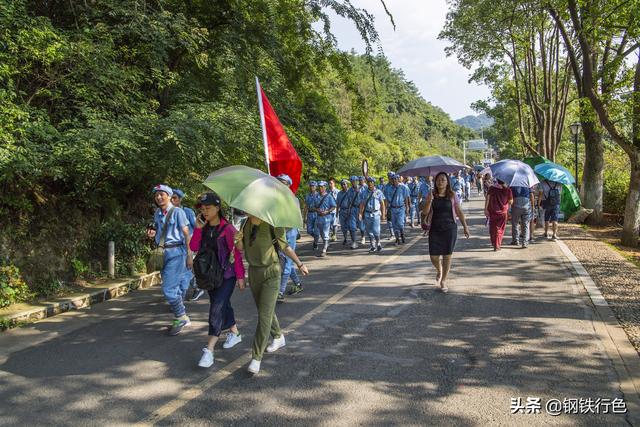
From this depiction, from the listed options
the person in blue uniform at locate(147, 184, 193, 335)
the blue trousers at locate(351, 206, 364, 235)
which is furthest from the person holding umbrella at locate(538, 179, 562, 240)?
the person in blue uniform at locate(147, 184, 193, 335)

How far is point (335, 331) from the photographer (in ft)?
18.8

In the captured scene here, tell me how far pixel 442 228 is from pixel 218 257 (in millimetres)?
4096

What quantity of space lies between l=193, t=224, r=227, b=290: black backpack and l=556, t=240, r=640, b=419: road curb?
372 cm

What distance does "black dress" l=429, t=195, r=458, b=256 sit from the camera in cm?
770

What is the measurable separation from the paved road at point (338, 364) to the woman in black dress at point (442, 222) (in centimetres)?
46

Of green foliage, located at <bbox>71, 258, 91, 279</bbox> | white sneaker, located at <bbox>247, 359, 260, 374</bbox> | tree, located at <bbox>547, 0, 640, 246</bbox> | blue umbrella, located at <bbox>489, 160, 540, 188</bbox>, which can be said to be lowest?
white sneaker, located at <bbox>247, 359, 260, 374</bbox>

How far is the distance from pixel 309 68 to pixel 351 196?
3695mm

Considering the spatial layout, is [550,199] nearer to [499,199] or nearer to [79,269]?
[499,199]

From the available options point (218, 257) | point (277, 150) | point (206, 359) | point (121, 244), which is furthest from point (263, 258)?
point (121, 244)

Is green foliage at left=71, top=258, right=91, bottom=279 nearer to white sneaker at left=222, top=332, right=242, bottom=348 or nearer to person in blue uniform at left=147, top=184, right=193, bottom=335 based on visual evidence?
person in blue uniform at left=147, top=184, right=193, bottom=335

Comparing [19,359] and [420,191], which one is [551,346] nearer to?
[19,359]

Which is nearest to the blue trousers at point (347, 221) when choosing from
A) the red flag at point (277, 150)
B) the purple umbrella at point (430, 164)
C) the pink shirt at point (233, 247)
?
the purple umbrella at point (430, 164)

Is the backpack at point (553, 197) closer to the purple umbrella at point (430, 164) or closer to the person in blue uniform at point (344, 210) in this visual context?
the purple umbrella at point (430, 164)

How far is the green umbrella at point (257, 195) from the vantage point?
3.98m
